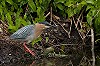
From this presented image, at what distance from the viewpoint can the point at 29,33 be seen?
25.7 feet

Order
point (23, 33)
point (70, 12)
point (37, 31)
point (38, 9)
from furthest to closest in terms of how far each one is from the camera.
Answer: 1. point (70, 12)
2. point (38, 9)
3. point (37, 31)
4. point (23, 33)

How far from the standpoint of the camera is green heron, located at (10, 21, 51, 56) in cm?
773

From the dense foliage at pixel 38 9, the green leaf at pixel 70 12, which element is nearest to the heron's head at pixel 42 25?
the dense foliage at pixel 38 9

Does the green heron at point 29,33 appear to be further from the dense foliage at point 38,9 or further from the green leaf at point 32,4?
the green leaf at point 32,4

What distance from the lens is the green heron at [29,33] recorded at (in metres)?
7.73

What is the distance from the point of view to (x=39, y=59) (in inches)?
309

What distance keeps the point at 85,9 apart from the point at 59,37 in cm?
98

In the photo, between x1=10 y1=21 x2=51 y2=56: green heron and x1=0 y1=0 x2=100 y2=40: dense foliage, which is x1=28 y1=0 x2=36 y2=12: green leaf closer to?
x1=0 y1=0 x2=100 y2=40: dense foliage

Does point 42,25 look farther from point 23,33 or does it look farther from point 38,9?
point 38,9

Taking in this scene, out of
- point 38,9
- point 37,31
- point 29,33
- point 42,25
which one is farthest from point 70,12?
point 29,33

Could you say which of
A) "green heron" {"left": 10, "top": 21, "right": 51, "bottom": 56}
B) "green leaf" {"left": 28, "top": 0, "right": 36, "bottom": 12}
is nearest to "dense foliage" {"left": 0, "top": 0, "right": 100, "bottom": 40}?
"green leaf" {"left": 28, "top": 0, "right": 36, "bottom": 12}

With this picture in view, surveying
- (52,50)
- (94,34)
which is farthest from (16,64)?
(94,34)

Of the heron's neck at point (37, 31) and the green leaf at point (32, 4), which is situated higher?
the green leaf at point (32, 4)

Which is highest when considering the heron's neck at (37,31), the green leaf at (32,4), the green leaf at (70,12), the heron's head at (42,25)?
the green leaf at (32,4)
